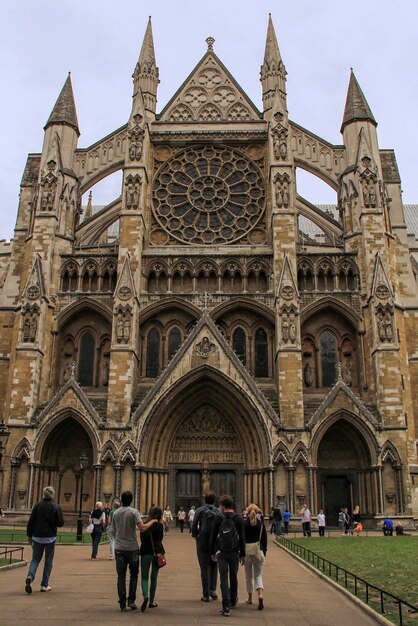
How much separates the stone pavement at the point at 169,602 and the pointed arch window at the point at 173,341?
1777cm

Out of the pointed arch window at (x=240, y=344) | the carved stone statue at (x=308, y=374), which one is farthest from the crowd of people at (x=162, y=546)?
the pointed arch window at (x=240, y=344)

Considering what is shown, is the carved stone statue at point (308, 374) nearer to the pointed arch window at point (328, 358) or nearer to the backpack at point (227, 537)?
the pointed arch window at point (328, 358)

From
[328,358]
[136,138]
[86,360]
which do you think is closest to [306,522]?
[328,358]

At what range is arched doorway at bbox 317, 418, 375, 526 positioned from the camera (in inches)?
1131

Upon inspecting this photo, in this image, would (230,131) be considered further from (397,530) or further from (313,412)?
(397,530)

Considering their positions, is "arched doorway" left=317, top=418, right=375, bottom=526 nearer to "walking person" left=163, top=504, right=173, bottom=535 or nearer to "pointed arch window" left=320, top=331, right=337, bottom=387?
"pointed arch window" left=320, top=331, right=337, bottom=387

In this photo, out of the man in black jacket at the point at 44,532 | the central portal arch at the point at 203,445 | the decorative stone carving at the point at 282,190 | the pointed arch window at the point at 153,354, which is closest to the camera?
the man in black jacket at the point at 44,532

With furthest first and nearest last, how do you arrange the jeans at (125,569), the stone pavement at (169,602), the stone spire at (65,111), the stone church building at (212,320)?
the stone spire at (65,111) → the stone church building at (212,320) → the jeans at (125,569) → the stone pavement at (169,602)

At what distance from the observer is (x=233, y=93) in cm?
3822

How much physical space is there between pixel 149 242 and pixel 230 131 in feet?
27.1

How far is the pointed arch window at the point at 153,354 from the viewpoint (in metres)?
31.6

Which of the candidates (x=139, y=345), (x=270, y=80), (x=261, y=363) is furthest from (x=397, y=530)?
(x=270, y=80)

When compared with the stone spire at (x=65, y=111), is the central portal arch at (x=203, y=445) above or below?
below

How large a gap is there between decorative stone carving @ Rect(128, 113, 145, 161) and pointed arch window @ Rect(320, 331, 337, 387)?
14.0 m
